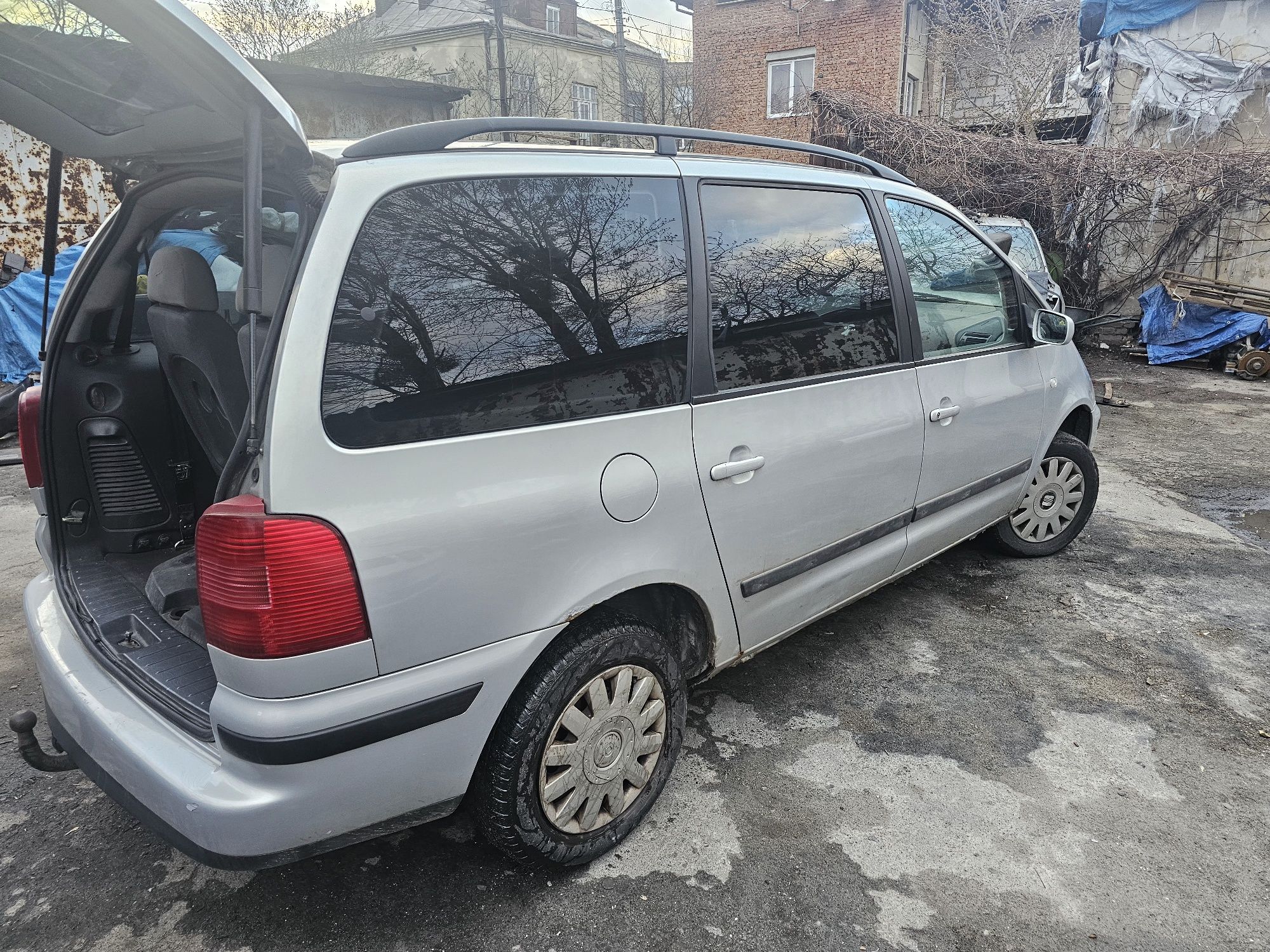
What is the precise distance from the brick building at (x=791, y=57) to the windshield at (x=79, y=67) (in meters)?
19.7

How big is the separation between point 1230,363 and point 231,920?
40.1 feet

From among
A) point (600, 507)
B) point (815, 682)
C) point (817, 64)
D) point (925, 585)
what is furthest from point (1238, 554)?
point (817, 64)

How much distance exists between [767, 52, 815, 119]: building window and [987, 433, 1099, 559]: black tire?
63.3ft

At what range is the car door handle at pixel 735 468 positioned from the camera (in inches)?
88.2

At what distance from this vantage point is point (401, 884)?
2146 millimetres

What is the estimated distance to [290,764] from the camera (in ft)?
5.28

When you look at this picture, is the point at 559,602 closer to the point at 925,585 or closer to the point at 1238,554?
the point at 925,585

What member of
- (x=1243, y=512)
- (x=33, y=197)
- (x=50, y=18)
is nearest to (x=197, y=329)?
(x=50, y=18)

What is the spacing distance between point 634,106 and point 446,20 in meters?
7.57

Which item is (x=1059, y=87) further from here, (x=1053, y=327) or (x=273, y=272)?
(x=273, y=272)

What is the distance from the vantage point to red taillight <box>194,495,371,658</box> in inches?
61.4

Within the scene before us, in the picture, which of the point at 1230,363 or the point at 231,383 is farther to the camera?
the point at 1230,363

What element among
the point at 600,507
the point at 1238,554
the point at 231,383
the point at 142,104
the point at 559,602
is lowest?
the point at 1238,554

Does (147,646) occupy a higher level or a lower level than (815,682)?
higher
